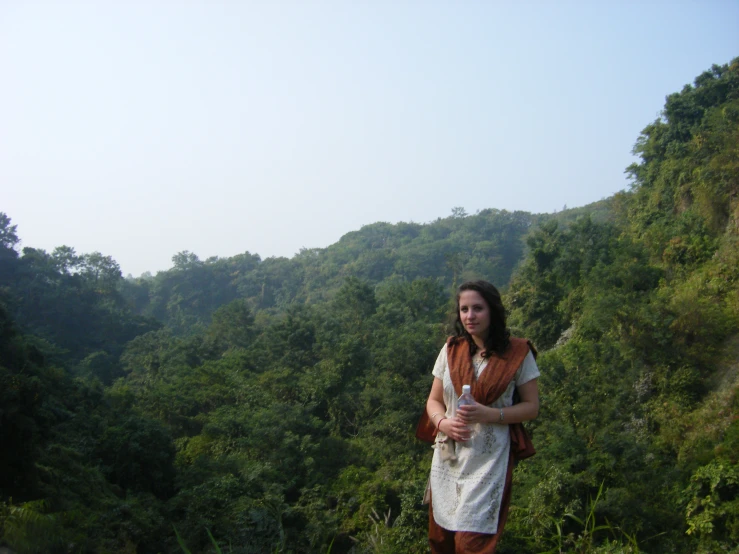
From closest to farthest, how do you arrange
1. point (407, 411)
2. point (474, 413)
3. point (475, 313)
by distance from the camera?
point (474, 413), point (475, 313), point (407, 411)

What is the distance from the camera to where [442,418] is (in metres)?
1.92

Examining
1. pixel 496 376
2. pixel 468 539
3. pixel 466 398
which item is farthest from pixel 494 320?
pixel 468 539

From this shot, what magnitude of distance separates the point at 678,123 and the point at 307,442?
14.0 m

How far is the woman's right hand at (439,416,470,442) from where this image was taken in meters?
1.82

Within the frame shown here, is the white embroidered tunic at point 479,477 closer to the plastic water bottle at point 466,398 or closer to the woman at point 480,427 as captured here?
the woman at point 480,427

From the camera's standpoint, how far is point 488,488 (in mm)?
1819

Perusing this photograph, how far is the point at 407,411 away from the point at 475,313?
12.8 m

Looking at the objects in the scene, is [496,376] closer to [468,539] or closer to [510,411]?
[510,411]

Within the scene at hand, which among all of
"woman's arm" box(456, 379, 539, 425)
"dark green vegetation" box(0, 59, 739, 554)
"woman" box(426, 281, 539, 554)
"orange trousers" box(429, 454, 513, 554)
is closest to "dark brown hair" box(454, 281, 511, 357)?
"woman" box(426, 281, 539, 554)

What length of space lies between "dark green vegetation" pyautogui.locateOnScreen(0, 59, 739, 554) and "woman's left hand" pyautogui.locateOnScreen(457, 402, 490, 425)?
1.91 ft

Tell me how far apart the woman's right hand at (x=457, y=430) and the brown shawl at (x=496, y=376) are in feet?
0.30

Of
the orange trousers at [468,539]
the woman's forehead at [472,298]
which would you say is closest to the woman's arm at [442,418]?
the orange trousers at [468,539]

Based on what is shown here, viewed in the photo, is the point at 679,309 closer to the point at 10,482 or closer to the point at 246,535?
the point at 246,535

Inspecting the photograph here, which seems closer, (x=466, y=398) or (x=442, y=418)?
(x=466, y=398)
